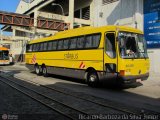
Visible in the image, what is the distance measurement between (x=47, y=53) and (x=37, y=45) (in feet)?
8.92

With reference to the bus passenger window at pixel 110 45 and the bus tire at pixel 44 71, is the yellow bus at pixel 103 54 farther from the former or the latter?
the bus tire at pixel 44 71

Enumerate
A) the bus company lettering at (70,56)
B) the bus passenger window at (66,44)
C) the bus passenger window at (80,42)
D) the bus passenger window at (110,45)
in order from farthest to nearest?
the bus passenger window at (66,44) → the bus company lettering at (70,56) → the bus passenger window at (80,42) → the bus passenger window at (110,45)

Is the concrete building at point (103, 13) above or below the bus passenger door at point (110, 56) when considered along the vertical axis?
above

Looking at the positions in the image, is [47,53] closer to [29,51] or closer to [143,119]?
[29,51]

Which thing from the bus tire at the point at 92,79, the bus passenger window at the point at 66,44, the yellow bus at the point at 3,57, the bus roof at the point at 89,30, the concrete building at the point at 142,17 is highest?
the concrete building at the point at 142,17

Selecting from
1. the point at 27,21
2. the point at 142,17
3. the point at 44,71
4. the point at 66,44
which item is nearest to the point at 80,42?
the point at 66,44

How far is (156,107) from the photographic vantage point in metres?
10.4

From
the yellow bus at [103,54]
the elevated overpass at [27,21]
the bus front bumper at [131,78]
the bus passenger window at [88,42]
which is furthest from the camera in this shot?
the elevated overpass at [27,21]

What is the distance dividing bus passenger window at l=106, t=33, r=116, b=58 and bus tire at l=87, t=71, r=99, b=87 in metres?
1.67

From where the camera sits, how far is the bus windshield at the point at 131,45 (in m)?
14.1

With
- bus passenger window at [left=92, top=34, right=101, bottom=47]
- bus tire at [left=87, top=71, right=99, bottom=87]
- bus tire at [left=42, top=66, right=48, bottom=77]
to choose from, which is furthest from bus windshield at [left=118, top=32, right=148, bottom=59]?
bus tire at [left=42, top=66, right=48, bottom=77]

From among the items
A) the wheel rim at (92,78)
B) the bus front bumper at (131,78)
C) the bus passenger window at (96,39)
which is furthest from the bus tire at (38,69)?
the bus front bumper at (131,78)

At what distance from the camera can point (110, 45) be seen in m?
14.6

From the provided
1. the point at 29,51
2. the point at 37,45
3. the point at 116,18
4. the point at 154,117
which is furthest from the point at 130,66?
the point at 116,18
